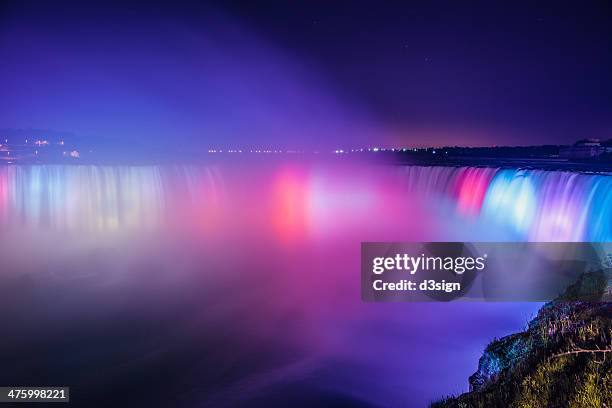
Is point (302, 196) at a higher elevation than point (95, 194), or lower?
lower

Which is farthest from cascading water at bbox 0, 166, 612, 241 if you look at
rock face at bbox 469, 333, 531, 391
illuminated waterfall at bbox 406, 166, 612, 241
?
rock face at bbox 469, 333, 531, 391

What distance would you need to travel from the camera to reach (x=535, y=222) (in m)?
22.0

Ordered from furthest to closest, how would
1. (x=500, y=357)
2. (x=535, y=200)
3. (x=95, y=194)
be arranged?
(x=95, y=194) < (x=535, y=200) < (x=500, y=357)

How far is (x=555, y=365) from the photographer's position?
4832 millimetres

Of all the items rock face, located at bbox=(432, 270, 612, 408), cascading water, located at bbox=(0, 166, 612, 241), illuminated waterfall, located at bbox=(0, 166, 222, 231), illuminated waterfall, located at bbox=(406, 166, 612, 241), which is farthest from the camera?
illuminated waterfall, located at bbox=(0, 166, 222, 231)

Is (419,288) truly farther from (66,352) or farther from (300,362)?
(66,352)

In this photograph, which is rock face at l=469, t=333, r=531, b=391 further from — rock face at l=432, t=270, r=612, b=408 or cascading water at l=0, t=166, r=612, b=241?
cascading water at l=0, t=166, r=612, b=241

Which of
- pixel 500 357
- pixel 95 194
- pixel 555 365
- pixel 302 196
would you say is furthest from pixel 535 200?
pixel 95 194

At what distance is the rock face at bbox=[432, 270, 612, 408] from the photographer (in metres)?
4.35

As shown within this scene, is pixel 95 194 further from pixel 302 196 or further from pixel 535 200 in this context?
pixel 535 200

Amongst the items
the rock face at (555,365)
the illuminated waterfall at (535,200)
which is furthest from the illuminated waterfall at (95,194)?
the rock face at (555,365)

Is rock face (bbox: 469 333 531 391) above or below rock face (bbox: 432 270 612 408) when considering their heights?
below

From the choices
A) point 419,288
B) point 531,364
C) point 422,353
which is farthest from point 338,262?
point 531,364

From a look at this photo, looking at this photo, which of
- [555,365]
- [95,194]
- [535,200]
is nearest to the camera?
[555,365]
